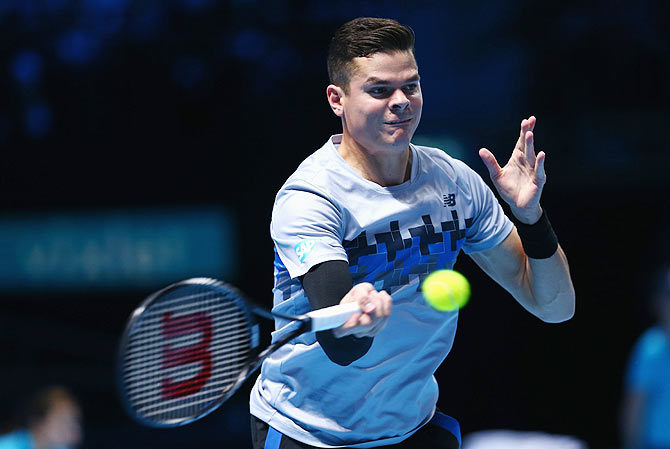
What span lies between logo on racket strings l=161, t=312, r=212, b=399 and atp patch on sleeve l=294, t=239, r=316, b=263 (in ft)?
1.12

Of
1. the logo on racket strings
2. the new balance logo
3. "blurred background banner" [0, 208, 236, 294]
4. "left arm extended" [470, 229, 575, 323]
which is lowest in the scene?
"blurred background banner" [0, 208, 236, 294]

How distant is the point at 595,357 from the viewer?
23.8 feet

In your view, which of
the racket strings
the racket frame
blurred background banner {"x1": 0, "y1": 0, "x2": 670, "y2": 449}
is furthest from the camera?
blurred background banner {"x1": 0, "y1": 0, "x2": 670, "y2": 449}

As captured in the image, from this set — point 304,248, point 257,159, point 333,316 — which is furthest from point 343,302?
point 257,159

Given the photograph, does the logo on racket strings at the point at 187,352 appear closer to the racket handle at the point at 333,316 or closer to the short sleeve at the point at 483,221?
the racket handle at the point at 333,316

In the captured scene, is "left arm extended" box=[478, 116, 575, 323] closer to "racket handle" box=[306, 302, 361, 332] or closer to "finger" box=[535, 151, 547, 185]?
"finger" box=[535, 151, 547, 185]

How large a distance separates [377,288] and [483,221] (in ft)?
1.53

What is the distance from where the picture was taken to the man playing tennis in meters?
2.55

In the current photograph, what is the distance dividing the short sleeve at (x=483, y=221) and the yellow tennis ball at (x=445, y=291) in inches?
11.2

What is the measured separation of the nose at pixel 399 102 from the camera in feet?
8.43

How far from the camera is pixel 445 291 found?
2.55 m

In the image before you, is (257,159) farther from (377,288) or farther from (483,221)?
(377,288)

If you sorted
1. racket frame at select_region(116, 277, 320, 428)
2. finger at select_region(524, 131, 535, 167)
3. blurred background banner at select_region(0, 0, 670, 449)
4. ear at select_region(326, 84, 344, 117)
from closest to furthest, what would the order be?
racket frame at select_region(116, 277, 320, 428)
ear at select_region(326, 84, 344, 117)
finger at select_region(524, 131, 535, 167)
blurred background banner at select_region(0, 0, 670, 449)

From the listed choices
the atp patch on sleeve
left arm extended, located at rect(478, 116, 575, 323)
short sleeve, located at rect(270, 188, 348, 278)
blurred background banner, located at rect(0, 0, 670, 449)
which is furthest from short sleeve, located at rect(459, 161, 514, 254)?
blurred background banner, located at rect(0, 0, 670, 449)
